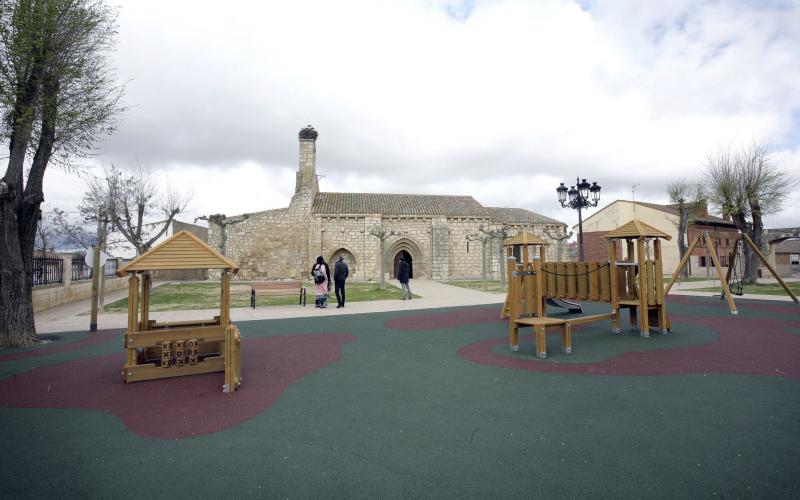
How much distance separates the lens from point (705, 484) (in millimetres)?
2699

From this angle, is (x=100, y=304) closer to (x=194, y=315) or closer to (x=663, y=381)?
(x=194, y=315)

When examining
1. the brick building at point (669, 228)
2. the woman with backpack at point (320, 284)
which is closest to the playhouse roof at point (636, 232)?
the woman with backpack at point (320, 284)

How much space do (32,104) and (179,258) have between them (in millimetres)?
5325

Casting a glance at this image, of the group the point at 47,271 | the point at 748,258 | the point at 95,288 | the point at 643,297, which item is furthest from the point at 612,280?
the point at 748,258

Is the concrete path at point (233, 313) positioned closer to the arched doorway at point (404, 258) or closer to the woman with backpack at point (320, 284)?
the woman with backpack at point (320, 284)

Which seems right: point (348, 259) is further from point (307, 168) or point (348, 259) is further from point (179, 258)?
point (179, 258)

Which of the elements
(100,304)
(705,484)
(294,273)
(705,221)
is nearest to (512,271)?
(705,484)

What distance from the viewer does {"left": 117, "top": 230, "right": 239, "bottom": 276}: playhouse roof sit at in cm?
531

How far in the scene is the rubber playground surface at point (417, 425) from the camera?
9.11 feet

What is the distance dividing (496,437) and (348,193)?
101ft

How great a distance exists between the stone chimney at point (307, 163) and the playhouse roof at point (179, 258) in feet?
78.1

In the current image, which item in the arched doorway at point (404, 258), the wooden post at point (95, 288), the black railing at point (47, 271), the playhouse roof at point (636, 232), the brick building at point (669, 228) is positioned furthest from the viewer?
the brick building at point (669, 228)

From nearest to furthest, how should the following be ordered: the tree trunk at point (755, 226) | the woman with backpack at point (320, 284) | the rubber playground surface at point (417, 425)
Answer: the rubber playground surface at point (417, 425) < the woman with backpack at point (320, 284) < the tree trunk at point (755, 226)

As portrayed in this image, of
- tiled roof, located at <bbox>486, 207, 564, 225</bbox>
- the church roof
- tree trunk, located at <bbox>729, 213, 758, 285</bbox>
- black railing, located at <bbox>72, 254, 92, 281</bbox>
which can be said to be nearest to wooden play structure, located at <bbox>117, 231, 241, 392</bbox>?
black railing, located at <bbox>72, 254, 92, 281</bbox>
